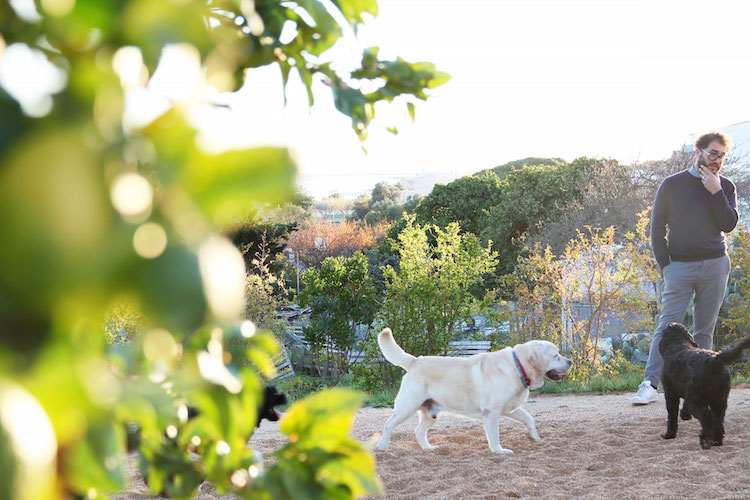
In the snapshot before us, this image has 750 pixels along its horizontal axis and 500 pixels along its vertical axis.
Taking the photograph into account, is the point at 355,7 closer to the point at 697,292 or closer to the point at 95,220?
the point at 95,220

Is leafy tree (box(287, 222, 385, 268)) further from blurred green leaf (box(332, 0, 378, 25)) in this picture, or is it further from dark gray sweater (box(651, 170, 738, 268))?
blurred green leaf (box(332, 0, 378, 25))

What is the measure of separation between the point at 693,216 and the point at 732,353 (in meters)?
1.78

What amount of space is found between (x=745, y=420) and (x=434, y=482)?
8.81 ft

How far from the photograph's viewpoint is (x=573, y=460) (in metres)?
4.36

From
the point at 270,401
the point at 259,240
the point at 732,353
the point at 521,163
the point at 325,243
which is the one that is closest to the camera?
the point at 270,401

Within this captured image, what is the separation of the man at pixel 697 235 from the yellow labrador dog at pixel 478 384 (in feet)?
4.90

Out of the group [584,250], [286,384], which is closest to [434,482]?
[286,384]

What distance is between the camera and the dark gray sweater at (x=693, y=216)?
5469 millimetres

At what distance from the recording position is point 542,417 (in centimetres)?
602

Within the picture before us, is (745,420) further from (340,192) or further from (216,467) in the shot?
(340,192)

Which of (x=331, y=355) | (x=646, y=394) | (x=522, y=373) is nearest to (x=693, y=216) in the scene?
(x=646, y=394)

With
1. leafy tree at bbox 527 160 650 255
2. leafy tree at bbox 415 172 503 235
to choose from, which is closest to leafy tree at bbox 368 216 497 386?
leafy tree at bbox 527 160 650 255

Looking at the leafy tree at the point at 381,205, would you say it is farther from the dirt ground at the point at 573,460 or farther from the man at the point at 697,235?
the dirt ground at the point at 573,460

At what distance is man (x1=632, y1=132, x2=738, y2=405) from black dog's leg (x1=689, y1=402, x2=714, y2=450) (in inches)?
61.0
